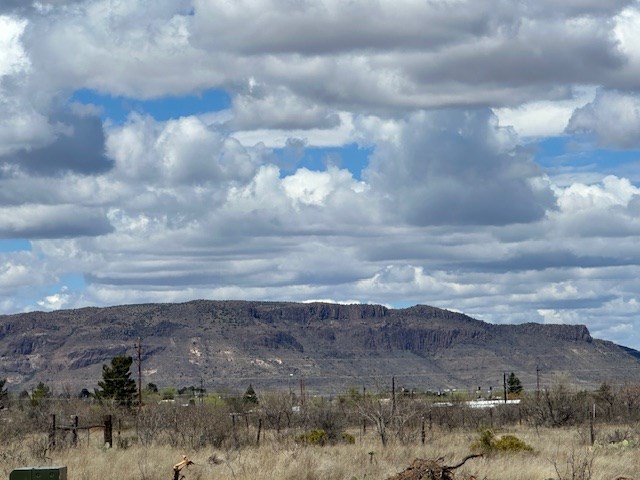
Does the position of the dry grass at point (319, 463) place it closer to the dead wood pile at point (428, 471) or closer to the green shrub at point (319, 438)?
the dead wood pile at point (428, 471)

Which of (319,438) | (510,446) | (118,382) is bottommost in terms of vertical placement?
(510,446)

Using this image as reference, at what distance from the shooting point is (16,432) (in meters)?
48.8

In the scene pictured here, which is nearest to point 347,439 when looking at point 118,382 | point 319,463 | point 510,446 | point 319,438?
point 319,438

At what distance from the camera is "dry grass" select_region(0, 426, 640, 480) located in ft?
102

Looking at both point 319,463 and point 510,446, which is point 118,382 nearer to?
point 510,446

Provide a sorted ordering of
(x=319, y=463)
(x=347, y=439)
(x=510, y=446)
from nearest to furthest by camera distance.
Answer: (x=319, y=463)
(x=510, y=446)
(x=347, y=439)

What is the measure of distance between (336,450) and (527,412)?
1273 inches

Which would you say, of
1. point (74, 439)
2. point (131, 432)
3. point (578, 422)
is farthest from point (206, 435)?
point (578, 422)

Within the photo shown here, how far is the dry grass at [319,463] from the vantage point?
31.2 m

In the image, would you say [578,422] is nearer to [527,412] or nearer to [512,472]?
[527,412]

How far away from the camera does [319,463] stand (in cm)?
3291

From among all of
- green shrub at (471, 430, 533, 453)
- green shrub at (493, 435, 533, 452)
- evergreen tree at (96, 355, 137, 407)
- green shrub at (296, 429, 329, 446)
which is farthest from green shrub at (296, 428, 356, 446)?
evergreen tree at (96, 355, 137, 407)

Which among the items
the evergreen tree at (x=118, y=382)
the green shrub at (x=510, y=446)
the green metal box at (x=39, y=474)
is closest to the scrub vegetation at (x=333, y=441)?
the green shrub at (x=510, y=446)

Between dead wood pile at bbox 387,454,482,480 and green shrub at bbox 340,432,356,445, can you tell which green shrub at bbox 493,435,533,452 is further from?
dead wood pile at bbox 387,454,482,480
